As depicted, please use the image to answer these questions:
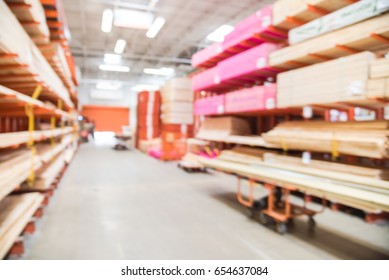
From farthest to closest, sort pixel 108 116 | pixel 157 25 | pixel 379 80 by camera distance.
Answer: pixel 108 116, pixel 157 25, pixel 379 80

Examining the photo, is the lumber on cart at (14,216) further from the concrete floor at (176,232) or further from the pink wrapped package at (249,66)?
the pink wrapped package at (249,66)

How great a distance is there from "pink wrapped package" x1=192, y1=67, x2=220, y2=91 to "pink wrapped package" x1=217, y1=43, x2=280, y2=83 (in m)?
0.15

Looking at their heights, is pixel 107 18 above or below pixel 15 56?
above

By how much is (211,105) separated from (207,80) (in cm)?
50

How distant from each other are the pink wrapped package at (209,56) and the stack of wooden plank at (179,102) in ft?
13.3

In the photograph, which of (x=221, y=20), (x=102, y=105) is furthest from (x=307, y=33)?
(x=102, y=105)

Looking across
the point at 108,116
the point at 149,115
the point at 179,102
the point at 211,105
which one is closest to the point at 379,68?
the point at 211,105

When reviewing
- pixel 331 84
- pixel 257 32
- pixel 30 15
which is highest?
pixel 257 32

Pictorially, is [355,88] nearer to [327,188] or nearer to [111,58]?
[327,188]

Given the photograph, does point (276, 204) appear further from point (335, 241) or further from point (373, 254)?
point (373, 254)

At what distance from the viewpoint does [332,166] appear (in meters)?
3.04

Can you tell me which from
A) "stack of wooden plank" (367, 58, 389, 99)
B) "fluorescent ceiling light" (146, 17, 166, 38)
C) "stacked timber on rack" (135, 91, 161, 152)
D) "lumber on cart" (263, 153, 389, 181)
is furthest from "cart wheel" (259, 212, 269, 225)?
"stacked timber on rack" (135, 91, 161, 152)

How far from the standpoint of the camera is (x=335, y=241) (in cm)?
310

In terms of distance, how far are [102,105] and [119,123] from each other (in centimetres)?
223
